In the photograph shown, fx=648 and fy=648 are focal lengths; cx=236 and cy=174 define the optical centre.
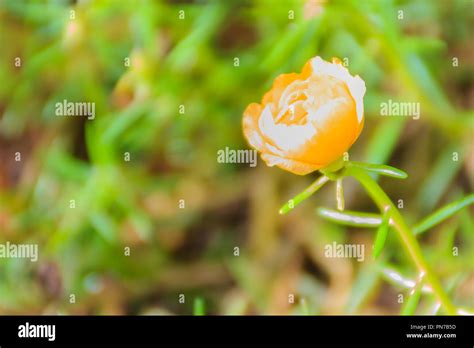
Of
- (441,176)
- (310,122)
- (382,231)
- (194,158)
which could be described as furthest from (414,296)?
(194,158)

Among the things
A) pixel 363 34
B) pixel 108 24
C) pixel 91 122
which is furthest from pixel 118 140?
pixel 363 34

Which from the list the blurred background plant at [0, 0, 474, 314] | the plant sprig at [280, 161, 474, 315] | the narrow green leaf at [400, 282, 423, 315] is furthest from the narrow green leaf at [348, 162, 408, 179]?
the blurred background plant at [0, 0, 474, 314]

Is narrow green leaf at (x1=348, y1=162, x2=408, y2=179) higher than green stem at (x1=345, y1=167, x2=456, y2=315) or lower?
higher

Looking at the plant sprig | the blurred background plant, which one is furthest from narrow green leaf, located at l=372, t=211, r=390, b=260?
the blurred background plant

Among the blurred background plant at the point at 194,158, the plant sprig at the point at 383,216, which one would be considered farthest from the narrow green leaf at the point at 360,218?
the blurred background plant at the point at 194,158

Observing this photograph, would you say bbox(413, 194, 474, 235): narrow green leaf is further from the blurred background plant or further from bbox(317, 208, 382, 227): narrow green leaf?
the blurred background plant

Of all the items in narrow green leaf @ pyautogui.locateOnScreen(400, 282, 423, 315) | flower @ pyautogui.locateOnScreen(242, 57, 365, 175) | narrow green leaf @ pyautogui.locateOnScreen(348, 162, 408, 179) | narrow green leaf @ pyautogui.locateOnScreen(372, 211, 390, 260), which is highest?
flower @ pyautogui.locateOnScreen(242, 57, 365, 175)

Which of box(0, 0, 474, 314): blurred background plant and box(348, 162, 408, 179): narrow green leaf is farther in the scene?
box(0, 0, 474, 314): blurred background plant

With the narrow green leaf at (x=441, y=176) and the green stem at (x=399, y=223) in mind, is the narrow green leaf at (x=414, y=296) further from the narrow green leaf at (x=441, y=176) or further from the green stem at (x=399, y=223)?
the narrow green leaf at (x=441, y=176)
